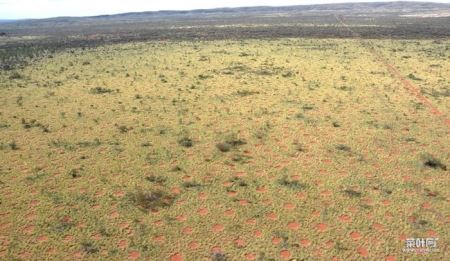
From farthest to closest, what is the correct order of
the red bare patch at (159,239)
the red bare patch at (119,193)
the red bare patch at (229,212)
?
the red bare patch at (119,193), the red bare patch at (229,212), the red bare patch at (159,239)

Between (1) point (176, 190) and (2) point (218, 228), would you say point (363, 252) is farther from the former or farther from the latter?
(1) point (176, 190)

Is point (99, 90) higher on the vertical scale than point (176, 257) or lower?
higher

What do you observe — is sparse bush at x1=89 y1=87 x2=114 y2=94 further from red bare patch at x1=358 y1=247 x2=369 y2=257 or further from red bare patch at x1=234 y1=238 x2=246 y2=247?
red bare patch at x1=358 y1=247 x2=369 y2=257

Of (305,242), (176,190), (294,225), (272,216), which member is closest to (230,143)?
(176,190)

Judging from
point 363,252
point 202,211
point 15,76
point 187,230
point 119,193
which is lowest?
point 363,252

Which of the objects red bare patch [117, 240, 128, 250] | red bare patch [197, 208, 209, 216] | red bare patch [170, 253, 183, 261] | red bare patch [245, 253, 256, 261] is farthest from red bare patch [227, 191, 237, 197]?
red bare patch [117, 240, 128, 250]

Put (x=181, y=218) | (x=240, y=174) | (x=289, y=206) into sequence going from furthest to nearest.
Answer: (x=240, y=174), (x=289, y=206), (x=181, y=218)

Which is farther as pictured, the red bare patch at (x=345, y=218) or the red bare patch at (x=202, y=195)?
the red bare patch at (x=202, y=195)

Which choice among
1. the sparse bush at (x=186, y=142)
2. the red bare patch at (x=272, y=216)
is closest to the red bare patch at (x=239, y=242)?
the red bare patch at (x=272, y=216)

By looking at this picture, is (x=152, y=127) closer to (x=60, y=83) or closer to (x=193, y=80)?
(x=193, y=80)

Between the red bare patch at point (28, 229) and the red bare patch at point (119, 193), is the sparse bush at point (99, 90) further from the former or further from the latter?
the red bare patch at point (28, 229)
